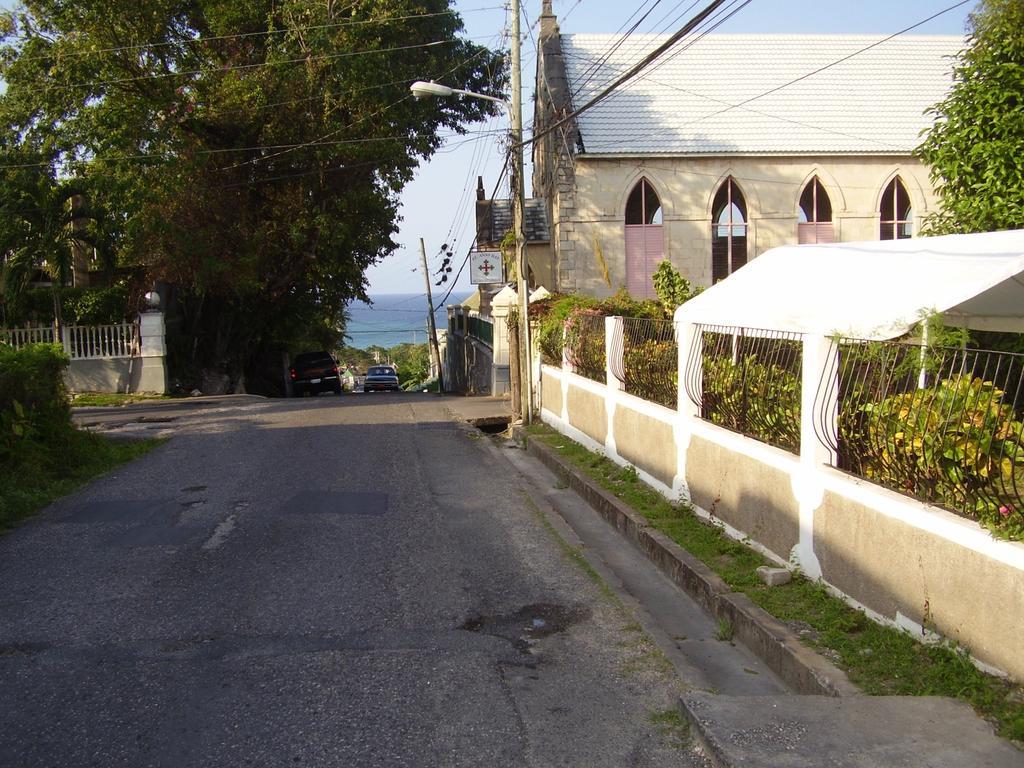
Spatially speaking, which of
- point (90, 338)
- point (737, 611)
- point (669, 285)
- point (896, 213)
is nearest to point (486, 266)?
point (669, 285)

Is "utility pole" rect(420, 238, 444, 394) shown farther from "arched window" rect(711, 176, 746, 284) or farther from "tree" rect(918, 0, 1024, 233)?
"tree" rect(918, 0, 1024, 233)

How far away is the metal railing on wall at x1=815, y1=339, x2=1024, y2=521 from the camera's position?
4.83 meters

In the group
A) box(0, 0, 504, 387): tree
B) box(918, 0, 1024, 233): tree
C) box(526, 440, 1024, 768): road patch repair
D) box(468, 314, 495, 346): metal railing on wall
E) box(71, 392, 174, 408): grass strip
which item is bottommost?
box(526, 440, 1024, 768): road patch repair

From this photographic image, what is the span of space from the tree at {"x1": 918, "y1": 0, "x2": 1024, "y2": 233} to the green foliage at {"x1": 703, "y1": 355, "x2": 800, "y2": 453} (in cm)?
460

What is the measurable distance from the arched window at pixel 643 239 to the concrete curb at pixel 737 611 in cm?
1751

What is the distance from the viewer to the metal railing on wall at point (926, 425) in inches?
190

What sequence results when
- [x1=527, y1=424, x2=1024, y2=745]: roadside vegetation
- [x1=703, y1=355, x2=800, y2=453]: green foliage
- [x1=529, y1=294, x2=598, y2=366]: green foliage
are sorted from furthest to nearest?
[x1=529, y1=294, x2=598, y2=366]: green foliage → [x1=703, y1=355, x2=800, y2=453]: green foliage → [x1=527, y1=424, x2=1024, y2=745]: roadside vegetation

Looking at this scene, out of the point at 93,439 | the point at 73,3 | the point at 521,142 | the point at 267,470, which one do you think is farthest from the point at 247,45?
the point at 267,470

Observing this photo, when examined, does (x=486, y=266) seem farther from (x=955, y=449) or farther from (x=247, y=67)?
(x=955, y=449)

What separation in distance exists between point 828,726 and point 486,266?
16639 millimetres

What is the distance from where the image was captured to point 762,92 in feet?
92.2

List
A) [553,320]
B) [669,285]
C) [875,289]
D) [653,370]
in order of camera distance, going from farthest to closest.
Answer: [669,285] < [553,320] < [653,370] < [875,289]

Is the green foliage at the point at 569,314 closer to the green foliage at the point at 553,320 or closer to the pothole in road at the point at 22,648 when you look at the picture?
the green foliage at the point at 553,320

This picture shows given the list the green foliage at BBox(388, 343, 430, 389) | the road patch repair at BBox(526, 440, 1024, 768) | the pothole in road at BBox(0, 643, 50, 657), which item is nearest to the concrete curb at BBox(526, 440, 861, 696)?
the road patch repair at BBox(526, 440, 1024, 768)
